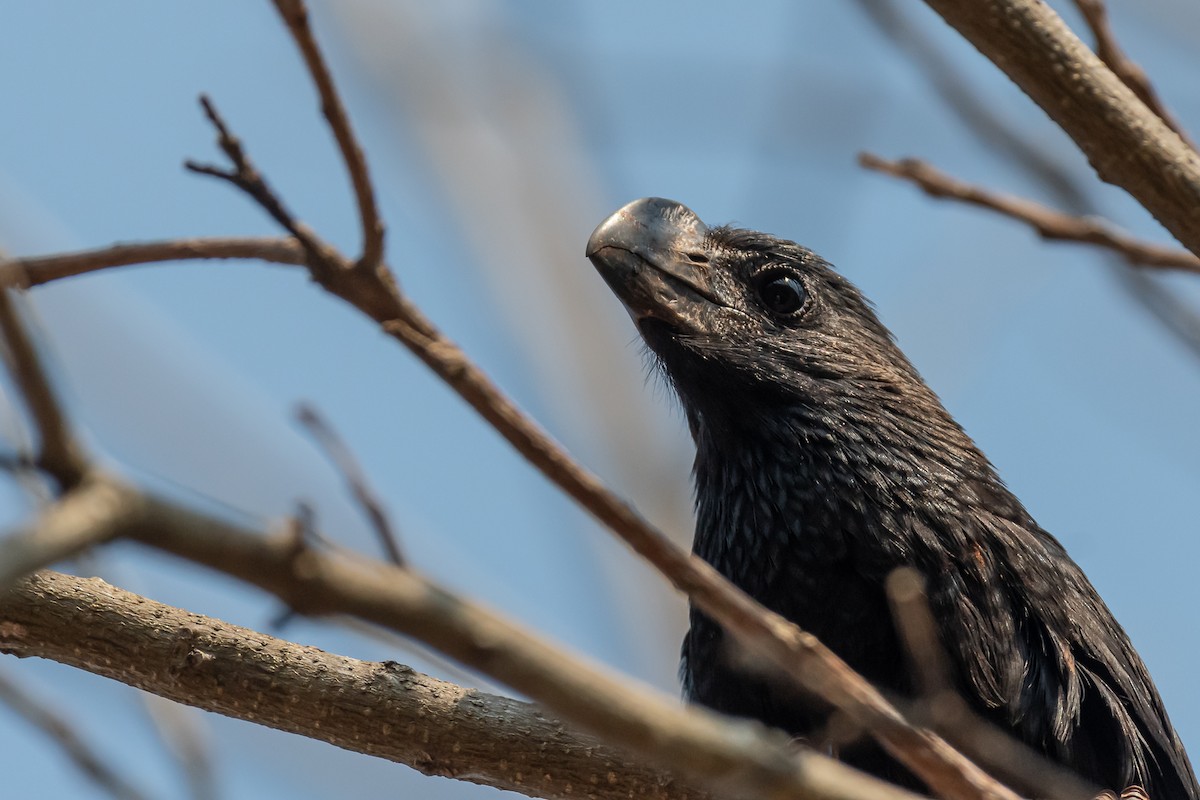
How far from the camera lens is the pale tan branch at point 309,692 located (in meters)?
3.15

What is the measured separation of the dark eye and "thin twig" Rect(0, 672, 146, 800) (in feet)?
8.01

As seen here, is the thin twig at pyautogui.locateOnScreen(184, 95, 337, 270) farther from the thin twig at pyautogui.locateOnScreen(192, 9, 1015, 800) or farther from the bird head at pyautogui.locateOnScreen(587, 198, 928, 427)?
the bird head at pyautogui.locateOnScreen(587, 198, 928, 427)

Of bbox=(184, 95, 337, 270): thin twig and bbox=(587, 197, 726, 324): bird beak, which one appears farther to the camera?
bbox=(587, 197, 726, 324): bird beak

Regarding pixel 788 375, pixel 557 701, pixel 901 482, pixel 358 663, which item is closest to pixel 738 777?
pixel 557 701

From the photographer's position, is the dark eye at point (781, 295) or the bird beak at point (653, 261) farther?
the dark eye at point (781, 295)

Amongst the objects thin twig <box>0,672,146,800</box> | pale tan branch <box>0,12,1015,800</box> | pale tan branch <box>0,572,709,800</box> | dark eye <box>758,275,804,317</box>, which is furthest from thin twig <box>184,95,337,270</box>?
dark eye <box>758,275,804,317</box>

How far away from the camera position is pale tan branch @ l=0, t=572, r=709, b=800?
3.15 metres

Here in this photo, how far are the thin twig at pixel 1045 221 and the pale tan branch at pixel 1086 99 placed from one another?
0.49 m

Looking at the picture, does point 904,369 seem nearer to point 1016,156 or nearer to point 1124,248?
point 1016,156

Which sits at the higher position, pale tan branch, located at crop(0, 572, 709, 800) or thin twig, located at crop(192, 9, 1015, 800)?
thin twig, located at crop(192, 9, 1015, 800)

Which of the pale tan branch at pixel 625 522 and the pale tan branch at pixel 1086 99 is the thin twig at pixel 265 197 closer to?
the pale tan branch at pixel 625 522

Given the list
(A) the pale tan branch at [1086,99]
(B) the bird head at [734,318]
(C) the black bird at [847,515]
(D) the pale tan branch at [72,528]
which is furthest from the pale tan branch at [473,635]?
(B) the bird head at [734,318]

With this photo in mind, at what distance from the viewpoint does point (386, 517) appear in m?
1.91

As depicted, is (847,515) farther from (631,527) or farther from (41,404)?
(41,404)
